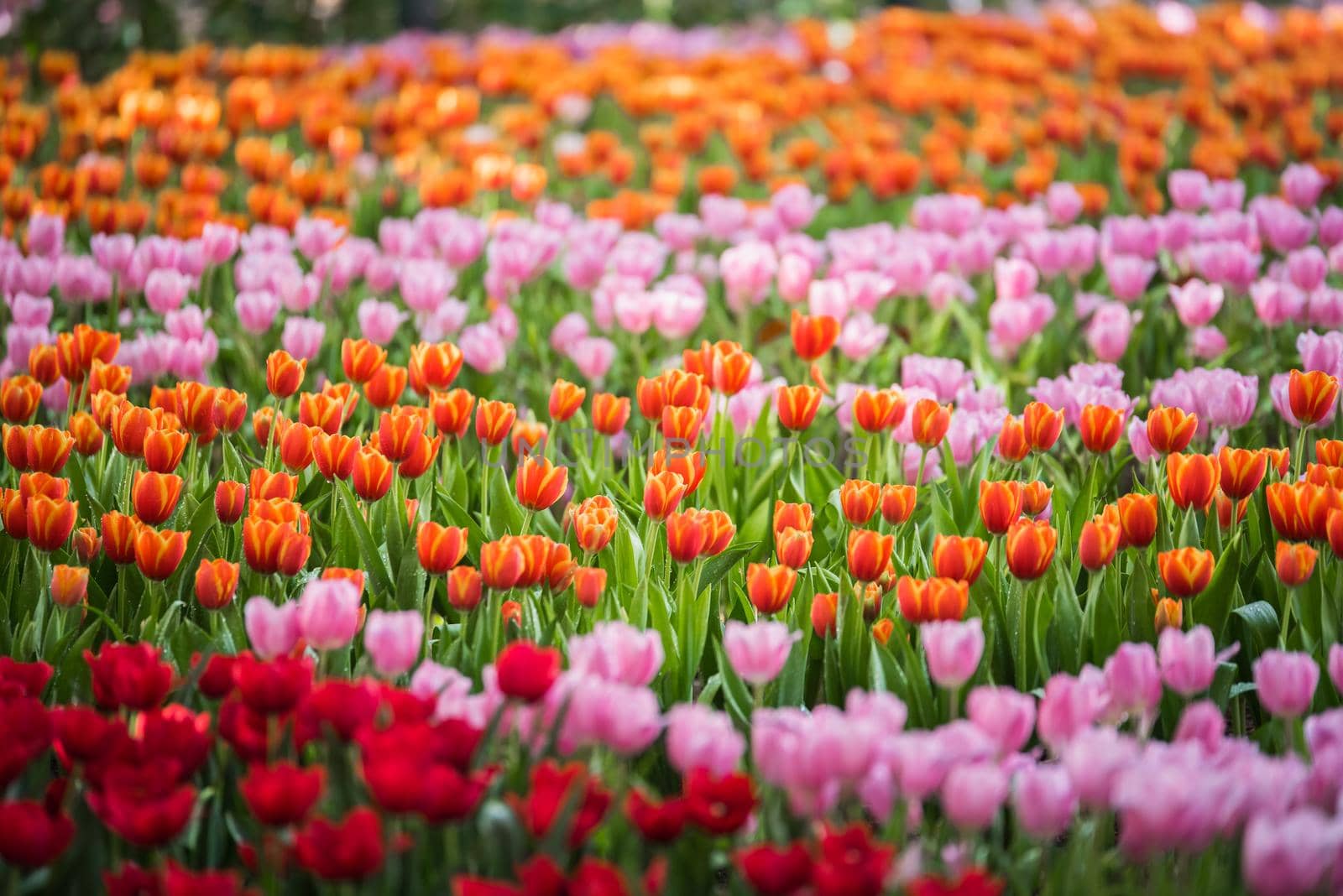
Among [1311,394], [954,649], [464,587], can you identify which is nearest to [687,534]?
[464,587]

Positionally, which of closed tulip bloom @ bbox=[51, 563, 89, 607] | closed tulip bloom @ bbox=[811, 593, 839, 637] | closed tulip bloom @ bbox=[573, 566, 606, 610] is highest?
closed tulip bloom @ bbox=[51, 563, 89, 607]

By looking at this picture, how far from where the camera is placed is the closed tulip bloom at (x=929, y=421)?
104 inches

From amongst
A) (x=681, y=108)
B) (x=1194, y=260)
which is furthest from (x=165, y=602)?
(x=681, y=108)

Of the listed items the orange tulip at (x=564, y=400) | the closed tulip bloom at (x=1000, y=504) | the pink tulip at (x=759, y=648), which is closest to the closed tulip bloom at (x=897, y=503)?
the closed tulip bloom at (x=1000, y=504)

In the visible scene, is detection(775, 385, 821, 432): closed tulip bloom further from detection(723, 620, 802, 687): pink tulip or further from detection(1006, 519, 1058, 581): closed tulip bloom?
detection(723, 620, 802, 687): pink tulip

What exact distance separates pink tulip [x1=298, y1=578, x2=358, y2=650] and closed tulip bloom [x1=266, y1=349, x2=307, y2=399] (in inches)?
37.7

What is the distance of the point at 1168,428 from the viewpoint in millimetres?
2496

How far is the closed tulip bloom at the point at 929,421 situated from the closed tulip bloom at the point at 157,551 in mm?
1354

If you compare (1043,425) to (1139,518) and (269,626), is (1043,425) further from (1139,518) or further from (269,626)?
(269,626)

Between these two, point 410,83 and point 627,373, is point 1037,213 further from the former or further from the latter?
point 410,83

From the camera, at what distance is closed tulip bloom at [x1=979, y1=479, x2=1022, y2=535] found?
2262 millimetres

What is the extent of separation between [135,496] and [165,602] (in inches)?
9.4

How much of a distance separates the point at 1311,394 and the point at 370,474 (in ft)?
5.72

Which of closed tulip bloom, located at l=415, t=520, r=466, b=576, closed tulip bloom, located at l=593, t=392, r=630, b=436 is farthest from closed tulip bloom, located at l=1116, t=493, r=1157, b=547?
closed tulip bloom, located at l=415, t=520, r=466, b=576
